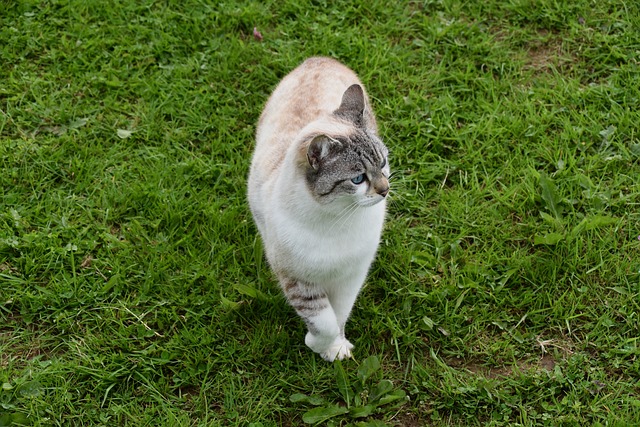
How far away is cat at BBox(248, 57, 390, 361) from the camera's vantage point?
343 cm

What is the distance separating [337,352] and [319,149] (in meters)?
1.20

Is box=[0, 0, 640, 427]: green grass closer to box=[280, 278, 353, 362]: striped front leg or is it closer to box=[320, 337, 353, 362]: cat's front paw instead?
box=[320, 337, 353, 362]: cat's front paw

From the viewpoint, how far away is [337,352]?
3.96 m

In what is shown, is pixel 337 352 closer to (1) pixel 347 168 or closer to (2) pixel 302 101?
(1) pixel 347 168

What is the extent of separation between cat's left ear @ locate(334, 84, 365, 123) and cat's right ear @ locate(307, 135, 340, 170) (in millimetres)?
353

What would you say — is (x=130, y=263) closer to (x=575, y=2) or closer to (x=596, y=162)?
(x=596, y=162)

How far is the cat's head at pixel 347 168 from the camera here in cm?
337

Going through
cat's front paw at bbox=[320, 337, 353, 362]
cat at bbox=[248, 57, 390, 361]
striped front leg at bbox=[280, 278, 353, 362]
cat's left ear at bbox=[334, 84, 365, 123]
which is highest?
cat's left ear at bbox=[334, 84, 365, 123]

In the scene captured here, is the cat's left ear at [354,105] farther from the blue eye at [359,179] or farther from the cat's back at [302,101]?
the blue eye at [359,179]

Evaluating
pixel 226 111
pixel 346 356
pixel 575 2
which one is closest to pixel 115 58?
pixel 226 111

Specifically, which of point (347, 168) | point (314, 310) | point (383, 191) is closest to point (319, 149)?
point (347, 168)

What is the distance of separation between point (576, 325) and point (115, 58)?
3.67m

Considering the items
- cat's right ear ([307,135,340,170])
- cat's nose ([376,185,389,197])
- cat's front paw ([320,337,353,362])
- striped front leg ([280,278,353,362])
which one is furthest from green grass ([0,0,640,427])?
cat's right ear ([307,135,340,170])

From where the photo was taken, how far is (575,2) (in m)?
5.51
